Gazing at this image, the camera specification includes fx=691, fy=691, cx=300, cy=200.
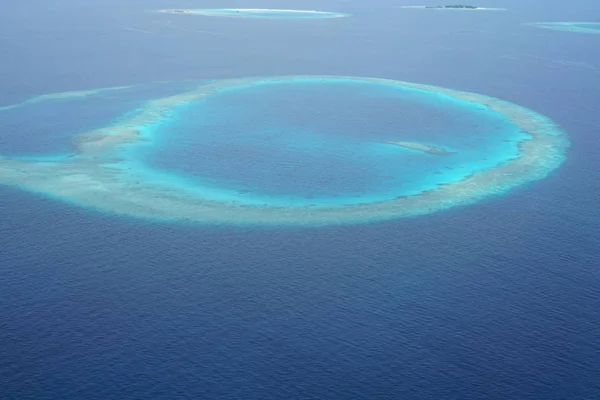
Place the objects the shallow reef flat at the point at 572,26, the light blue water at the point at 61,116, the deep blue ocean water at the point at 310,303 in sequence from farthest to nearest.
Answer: the shallow reef flat at the point at 572,26, the light blue water at the point at 61,116, the deep blue ocean water at the point at 310,303

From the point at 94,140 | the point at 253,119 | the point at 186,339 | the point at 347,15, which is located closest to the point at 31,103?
the point at 94,140

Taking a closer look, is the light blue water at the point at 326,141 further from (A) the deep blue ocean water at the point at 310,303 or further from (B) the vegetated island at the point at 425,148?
(A) the deep blue ocean water at the point at 310,303

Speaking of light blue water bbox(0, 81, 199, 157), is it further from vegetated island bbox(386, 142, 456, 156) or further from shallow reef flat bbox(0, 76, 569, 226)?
vegetated island bbox(386, 142, 456, 156)

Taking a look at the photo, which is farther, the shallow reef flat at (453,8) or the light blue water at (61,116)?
the shallow reef flat at (453,8)

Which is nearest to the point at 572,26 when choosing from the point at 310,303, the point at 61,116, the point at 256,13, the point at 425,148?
the point at 256,13

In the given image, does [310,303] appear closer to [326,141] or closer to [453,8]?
[326,141]

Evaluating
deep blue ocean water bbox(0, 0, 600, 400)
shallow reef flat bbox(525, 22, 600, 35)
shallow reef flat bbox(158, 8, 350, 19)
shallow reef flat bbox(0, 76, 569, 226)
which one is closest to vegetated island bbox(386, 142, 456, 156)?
shallow reef flat bbox(0, 76, 569, 226)

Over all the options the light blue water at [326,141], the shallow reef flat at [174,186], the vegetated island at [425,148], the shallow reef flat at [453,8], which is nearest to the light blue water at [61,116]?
the shallow reef flat at [174,186]
